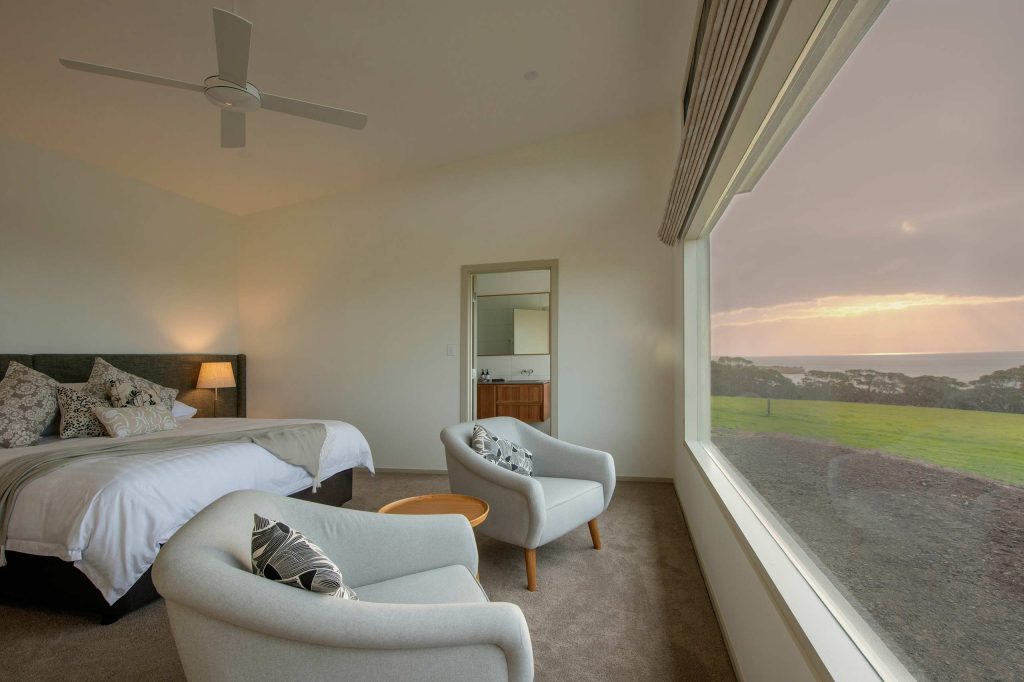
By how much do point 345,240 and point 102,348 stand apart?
7.42 feet

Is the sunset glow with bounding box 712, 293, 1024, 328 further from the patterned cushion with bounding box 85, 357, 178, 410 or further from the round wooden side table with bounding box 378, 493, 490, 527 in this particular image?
the patterned cushion with bounding box 85, 357, 178, 410

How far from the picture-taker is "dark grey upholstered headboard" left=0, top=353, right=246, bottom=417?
366 centimetres

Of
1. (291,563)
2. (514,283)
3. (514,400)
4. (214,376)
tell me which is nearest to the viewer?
(291,563)

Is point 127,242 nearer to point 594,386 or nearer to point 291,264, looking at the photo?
point 291,264

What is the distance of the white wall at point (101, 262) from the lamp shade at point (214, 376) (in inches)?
11.9

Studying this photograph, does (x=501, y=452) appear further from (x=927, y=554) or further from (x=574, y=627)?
(x=927, y=554)

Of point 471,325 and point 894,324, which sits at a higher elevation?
point 471,325

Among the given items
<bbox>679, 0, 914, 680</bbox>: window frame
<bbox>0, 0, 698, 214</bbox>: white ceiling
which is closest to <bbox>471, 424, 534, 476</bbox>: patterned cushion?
<bbox>679, 0, 914, 680</bbox>: window frame

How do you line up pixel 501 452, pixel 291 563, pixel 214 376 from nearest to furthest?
pixel 291 563 < pixel 501 452 < pixel 214 376

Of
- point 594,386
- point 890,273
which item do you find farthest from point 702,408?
point 890,273

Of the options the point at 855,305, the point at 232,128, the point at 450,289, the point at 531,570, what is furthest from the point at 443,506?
the point at 450,289

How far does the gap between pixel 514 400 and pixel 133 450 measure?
482 centimetres

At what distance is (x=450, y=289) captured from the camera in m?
4.93

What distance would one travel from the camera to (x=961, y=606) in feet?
2.52
